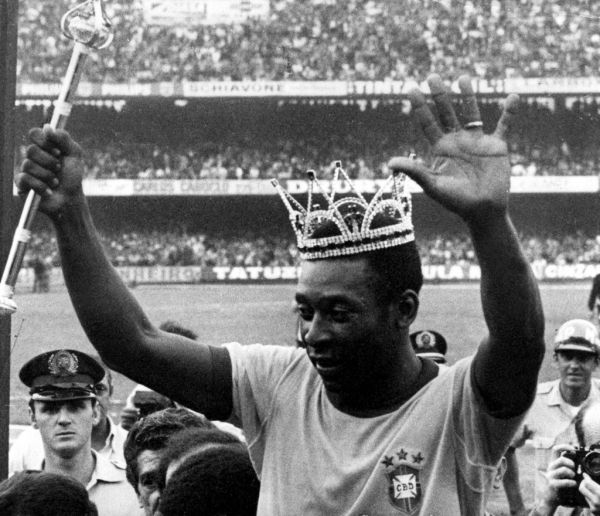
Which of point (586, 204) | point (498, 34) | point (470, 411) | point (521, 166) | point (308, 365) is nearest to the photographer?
point (470, 411)

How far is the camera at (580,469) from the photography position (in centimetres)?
331

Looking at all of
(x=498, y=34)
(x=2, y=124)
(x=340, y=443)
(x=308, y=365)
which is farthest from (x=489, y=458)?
(x=498, y=34)

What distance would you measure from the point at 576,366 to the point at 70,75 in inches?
145

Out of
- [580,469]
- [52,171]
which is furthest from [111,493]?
[52,171]

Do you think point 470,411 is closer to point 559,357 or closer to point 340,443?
point 340,443

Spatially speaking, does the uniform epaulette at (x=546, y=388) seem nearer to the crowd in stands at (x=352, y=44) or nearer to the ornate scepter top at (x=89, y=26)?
the ornate scepter top at (x=89, y=26)

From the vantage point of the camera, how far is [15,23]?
402 cm

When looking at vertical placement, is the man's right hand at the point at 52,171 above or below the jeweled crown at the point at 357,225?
above

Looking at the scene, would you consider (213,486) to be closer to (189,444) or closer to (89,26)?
(189,444)

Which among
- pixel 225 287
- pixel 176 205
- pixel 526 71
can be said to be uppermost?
pixel 526 71

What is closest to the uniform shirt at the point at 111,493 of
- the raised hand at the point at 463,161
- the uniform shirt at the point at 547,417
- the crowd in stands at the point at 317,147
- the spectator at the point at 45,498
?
the spectator at the point at 45,498

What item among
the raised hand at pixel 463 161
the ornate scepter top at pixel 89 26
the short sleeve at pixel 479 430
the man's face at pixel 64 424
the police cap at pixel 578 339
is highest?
the ornate scepter top at pixel 89 26

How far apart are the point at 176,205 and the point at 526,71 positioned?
5409 millimetres

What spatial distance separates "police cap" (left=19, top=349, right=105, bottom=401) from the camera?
4590mm
